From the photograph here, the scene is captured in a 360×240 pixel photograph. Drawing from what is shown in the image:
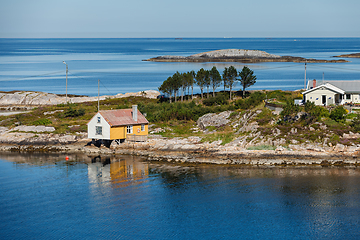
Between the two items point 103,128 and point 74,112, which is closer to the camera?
point 103,128

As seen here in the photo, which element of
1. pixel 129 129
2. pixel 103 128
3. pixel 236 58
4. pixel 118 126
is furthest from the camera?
pixel 236 58

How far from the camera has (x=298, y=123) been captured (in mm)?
43844

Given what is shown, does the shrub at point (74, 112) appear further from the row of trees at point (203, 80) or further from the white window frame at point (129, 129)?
the row of trees at point (203, 80)

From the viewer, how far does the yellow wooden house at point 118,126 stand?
4306 centimetres

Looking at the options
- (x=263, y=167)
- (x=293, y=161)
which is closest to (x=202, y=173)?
(x=263, y=167)

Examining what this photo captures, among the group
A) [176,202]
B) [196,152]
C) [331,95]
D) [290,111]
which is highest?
[331,95]

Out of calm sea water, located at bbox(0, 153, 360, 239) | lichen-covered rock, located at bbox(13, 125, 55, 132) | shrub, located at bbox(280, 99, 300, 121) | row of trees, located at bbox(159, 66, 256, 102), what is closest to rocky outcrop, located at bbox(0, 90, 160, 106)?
row of trees, located at bbox(159, 66, 256, 102)

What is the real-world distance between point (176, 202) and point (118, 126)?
15917mm

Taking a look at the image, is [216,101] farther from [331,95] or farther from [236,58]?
[236,58]

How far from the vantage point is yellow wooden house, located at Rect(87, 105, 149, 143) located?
4306 cm

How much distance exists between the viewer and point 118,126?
4344cm

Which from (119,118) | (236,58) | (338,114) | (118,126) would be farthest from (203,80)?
(236,58)

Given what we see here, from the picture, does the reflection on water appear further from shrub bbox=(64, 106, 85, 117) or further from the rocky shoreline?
shrub bbox=(64, 106, 85, 117)

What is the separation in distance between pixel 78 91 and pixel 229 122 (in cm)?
6099
